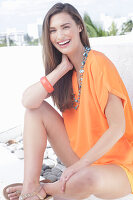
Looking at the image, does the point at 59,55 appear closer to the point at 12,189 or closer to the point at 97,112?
the point at 97,112

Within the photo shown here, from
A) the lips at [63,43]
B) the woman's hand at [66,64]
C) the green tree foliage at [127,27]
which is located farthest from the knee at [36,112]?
the green tree foliage at [127,27]

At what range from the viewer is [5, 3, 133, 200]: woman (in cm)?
138

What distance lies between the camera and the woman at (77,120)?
4.52ft

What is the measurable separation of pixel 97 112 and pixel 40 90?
0.33 meters

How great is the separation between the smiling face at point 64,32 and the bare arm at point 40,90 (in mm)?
99

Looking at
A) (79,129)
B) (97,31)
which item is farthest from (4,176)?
(97,31)

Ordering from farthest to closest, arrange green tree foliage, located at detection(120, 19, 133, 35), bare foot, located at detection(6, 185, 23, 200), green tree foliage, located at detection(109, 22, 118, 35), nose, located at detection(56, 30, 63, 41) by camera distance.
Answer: green tree foliage, located at detection(120, 19, 133, 35), green tree foliage, located at detection(109, 22, 118, 35), bare foot, located at detection(6, 185, 23, 200), nose, located at detection(56, 30, 63, 41)

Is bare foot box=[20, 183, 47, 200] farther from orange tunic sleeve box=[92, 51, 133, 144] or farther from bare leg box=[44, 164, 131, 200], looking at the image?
orange tunic sleeve box=[92, 51, 133, 144]

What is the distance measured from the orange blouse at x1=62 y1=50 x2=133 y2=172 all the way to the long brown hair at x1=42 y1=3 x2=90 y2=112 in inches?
1.8

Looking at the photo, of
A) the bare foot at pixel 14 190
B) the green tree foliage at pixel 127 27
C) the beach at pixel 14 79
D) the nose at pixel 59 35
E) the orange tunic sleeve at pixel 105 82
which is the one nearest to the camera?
the orange tunic sleeve at pixel 105 82

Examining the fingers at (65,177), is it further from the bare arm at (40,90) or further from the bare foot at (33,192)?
the bare arm at (40,90)

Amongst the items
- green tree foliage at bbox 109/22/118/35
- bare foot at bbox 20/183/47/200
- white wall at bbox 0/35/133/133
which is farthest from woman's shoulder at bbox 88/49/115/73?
green tree foliage at bbox 109/22/118/35

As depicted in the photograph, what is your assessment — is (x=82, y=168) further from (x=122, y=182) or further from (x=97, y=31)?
(x=97, y=31)

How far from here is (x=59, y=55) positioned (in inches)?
67.2
